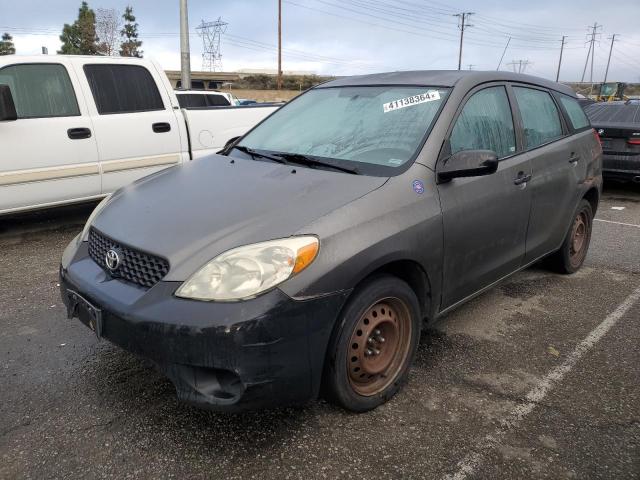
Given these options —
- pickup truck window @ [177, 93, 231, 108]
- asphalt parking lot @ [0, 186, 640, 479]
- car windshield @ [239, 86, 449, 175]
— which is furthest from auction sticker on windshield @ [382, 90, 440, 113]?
pickup truck window @ [177, 93, 231, 108]

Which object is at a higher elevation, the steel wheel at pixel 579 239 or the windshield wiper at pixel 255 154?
the windshield wiper at pixel 255 154

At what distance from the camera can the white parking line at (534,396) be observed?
237cm

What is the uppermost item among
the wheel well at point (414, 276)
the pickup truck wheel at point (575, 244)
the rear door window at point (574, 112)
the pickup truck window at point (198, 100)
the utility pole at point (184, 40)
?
the utility pole at point (184, 40)

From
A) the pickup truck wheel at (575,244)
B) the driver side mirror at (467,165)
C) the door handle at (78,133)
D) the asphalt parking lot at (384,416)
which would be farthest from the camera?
the door handle at (78,133)

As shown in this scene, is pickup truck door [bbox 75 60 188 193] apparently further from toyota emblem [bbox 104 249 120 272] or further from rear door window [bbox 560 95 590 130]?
rear door window [bbox 560 95 590 130]

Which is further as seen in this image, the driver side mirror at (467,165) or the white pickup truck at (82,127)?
the white pickup truck at (82,127)

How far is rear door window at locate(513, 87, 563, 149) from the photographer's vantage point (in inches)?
152

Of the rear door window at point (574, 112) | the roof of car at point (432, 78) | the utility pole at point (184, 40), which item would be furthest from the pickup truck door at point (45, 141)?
the utility pole at point (184, 40)

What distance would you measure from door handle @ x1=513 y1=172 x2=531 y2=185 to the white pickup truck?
14.0 ft

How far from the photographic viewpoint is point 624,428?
8.70ft

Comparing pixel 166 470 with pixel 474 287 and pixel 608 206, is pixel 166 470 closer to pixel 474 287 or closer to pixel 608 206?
pixel 474 287

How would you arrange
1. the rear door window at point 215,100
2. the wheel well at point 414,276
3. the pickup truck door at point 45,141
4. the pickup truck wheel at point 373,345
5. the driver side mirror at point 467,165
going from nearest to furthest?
the pickup truck wheel at point 373,345 → the wheel well at point 414,276 → the driver side mirror at point 467,165 → the pickup truck door at point 45,141 → the rear door window at point 215,100

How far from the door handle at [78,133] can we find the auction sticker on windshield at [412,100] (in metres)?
3.72

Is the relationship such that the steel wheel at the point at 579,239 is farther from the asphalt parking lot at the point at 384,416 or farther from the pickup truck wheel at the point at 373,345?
the pickup truck wheel at the point at 373,345
